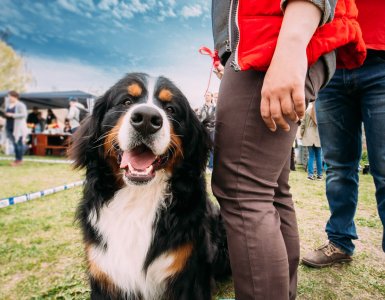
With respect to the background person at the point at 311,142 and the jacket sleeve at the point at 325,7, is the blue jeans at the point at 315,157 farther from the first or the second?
the jacket sleeve at the point at 325,7

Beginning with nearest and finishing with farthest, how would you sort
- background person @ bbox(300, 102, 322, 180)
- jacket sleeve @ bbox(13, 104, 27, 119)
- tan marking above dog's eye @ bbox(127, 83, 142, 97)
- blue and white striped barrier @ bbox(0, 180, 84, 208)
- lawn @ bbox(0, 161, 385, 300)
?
tan marking above dog's eye @ bbox(127, 83, 142, 97) → lawn @ bbox(0, 161, 385, 300) → blue and white striped barrier @ bbox(0, 180, 84, 208) → background person @ bbox(300, 102, 322, 180) → jacket sleeve @ bbox(13, 104, 27, 119)

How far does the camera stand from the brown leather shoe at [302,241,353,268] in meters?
2.23

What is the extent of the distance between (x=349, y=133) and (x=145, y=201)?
A: 4.78 ft

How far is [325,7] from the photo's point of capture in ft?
2.98

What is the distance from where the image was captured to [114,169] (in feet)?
5.86

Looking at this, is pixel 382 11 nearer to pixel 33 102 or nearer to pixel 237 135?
pixel 237 135

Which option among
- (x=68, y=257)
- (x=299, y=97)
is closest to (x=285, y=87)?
(x=299, y=97)

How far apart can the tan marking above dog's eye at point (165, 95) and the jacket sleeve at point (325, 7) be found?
3.48 ft

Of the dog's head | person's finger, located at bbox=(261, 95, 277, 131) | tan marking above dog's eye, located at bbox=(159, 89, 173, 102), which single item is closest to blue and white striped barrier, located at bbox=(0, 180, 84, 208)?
the dog's head

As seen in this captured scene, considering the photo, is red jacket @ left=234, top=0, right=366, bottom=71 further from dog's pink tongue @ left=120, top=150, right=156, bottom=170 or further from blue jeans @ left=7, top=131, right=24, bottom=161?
blue jeans @ left=7, top=131, right=24, bottom=161

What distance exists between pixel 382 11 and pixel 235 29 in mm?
1090

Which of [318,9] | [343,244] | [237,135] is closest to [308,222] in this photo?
[343,244]

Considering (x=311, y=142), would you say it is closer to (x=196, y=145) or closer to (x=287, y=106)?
(x=196, y=145)

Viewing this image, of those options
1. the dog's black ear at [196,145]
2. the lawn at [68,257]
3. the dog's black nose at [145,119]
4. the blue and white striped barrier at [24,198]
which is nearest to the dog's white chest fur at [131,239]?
the dog's black ear at [196,145]
